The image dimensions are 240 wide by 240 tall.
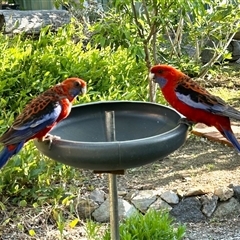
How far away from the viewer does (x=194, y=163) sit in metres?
4.86

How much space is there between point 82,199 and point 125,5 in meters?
2.16

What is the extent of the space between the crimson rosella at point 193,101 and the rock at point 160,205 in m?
0.82

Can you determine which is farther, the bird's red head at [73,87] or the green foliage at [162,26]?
the green foliage at [162,26]

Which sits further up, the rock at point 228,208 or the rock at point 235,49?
the rock at point 228,208

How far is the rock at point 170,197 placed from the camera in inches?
162

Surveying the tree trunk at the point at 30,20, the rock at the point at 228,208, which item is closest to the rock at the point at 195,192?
the rock at the point at 228,208

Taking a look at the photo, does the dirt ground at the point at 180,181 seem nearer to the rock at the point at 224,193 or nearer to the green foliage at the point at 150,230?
the rock at the point at 224,193

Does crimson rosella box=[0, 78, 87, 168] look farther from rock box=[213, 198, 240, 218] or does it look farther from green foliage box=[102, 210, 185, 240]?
rock box=[213, 198, 240, 218]

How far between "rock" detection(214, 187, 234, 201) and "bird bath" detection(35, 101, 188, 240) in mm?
1532

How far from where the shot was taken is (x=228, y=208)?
13.6ft

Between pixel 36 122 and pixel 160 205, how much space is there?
1561 mm

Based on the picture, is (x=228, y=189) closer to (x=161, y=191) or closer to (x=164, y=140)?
(x=161, y=191)

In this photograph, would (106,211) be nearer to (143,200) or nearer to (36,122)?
(143,200)

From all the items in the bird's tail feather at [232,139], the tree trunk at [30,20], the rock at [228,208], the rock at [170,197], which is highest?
the bird's tail feather at [232,139]
